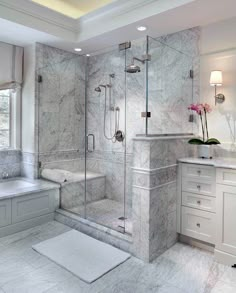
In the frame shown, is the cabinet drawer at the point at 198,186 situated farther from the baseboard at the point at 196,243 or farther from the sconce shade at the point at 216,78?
the sconce shade at the point at 216,78

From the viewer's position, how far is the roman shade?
361cm

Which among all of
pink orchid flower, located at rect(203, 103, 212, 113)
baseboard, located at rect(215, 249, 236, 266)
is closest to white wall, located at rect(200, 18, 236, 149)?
pink orchid flower, located at rect(203, 103, 212, 113)

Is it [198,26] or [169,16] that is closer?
[169,16]

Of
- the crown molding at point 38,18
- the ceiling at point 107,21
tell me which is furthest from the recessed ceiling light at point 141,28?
the crown molding at point 38,18

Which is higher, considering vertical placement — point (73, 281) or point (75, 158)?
point (75, 158)

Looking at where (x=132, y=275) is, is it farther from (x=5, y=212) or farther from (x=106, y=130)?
(x=106, y=130)

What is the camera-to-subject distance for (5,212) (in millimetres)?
2879

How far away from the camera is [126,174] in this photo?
3.57 meters

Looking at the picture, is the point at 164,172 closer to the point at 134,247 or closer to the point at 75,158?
the point at 134,247

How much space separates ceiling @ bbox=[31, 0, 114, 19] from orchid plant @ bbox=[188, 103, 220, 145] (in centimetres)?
178

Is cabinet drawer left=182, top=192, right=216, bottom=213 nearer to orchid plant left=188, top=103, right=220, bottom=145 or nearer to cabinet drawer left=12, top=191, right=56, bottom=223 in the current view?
orchid plant left=188, top=103, right=220, bottom=145

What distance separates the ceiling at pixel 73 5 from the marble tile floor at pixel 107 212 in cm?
274

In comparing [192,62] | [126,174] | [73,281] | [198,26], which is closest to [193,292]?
[73,281]

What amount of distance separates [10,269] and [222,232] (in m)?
2.01
